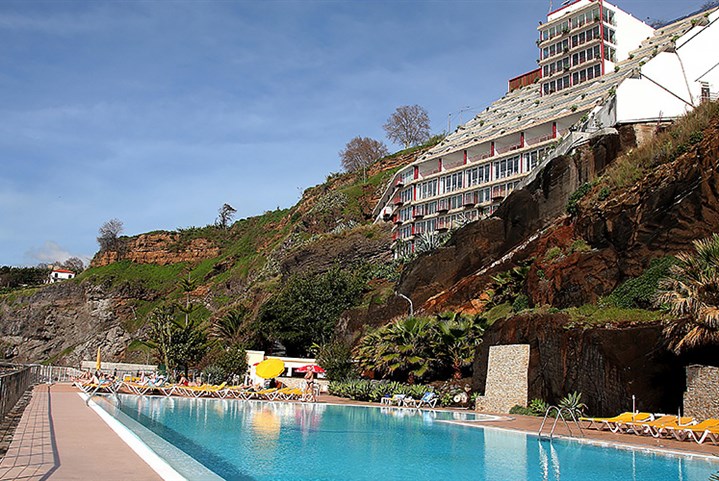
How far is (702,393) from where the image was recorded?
53.2 ft

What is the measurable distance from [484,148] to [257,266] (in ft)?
119

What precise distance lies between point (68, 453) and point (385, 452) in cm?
704

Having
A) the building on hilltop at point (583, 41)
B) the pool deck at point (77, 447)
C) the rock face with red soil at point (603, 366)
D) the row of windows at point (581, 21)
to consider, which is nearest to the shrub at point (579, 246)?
the rock face with red soil at point (603, 366)

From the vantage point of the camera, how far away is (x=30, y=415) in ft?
49.1

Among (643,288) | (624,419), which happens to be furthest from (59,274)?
(624,419)

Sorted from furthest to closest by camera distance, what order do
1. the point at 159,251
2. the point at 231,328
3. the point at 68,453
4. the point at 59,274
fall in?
the point at 59,274
the point at 159,251
the point at 231,328
the point at 68,453

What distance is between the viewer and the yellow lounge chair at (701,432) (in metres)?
14.3

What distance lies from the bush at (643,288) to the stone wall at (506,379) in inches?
147

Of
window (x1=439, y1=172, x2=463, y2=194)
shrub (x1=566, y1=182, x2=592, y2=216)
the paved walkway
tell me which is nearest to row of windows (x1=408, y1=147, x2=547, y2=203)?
window (x1=439, y1=172, x2=463, y2=194)

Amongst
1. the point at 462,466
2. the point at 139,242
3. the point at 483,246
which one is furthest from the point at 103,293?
the point at 462,466

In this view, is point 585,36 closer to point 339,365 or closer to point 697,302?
point 339,365

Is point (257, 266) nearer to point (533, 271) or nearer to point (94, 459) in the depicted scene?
point (533, 271)

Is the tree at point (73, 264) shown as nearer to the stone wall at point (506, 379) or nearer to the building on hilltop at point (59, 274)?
the building on hilltop at point (59, 274)

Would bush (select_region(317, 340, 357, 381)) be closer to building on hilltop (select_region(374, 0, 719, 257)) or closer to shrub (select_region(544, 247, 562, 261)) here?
shrub (select_region(544, 247, 562, 261))
